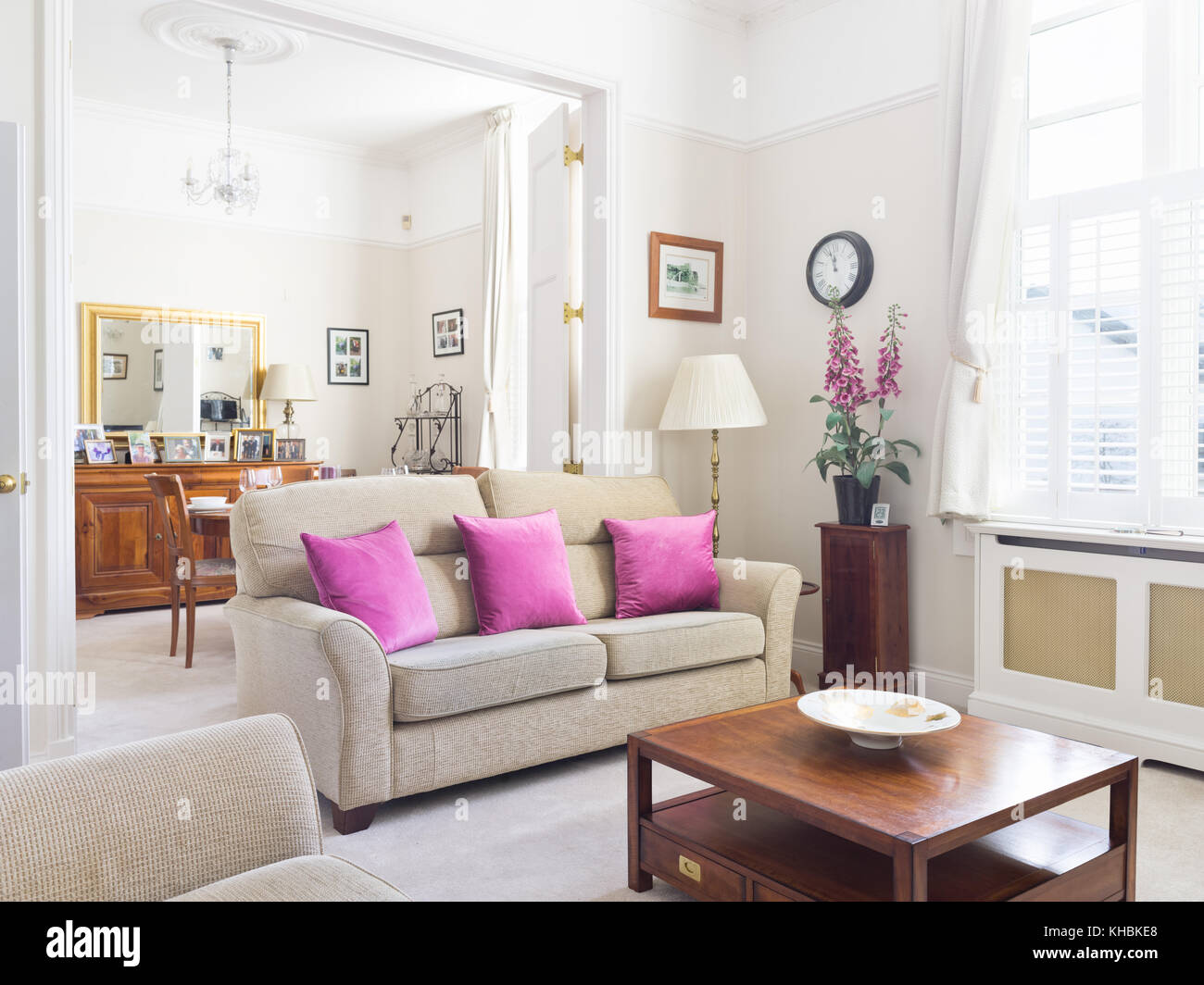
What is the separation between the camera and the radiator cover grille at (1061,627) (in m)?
3.24

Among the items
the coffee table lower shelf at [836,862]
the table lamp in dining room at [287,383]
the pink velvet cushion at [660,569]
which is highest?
the table lamp in dining room at [287,383]

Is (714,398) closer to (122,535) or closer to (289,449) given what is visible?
(289,449)

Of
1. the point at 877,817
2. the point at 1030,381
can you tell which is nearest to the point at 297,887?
the point at 877,817

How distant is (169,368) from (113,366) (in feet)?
1.12

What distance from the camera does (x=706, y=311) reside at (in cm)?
Answer: 463

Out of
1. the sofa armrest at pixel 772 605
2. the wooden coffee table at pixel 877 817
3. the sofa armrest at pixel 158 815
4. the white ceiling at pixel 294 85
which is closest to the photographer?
the sofa armrest at pixel 158 815

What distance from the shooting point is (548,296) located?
15.1ft

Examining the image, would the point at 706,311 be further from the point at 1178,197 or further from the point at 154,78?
the point at 154,78

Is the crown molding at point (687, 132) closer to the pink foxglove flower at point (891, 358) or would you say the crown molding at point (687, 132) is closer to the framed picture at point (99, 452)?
the pink foxglove flower at point (891, 358)

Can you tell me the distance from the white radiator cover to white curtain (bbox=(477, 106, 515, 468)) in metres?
3.32

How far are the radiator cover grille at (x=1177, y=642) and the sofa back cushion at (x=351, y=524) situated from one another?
228 centimetres

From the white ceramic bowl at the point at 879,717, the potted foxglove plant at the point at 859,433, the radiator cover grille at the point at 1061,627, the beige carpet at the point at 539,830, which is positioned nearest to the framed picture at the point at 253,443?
the beige carpet at the point at 539,830
